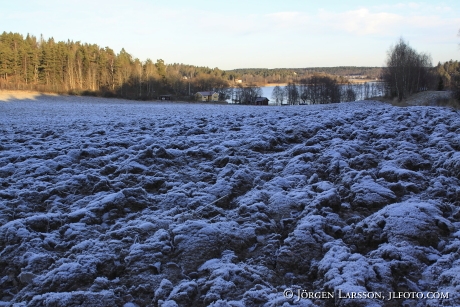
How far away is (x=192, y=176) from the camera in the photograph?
6.34 metres

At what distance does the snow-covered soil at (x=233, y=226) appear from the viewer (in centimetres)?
313

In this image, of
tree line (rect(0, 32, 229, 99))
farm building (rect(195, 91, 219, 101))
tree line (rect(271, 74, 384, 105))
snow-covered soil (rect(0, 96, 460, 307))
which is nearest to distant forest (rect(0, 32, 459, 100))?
tree line (rect(0, 32, 229, 99))

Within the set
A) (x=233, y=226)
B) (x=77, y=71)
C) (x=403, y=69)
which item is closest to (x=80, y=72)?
(x=77, y=71)

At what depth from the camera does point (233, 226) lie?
14.1 ft

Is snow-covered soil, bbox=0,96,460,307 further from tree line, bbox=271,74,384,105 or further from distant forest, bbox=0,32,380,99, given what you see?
tree line, bbox=271,74,384,105

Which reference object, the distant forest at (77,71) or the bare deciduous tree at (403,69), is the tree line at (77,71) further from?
the bare deciduous tree at (403,69)

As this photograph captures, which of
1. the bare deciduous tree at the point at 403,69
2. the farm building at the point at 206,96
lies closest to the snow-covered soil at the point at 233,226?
the bare deciduous tree at the point at 403,69

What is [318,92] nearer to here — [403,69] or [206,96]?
[206,96]

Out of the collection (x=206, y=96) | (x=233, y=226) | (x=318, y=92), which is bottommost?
(x=233, y=226)

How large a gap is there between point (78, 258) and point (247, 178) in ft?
10.6

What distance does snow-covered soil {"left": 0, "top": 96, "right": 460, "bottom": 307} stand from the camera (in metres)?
3.13

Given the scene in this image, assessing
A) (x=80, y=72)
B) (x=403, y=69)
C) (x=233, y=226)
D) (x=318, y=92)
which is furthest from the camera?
(x=318, y=92)

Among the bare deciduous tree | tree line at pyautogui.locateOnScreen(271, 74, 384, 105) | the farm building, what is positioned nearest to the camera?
the bare deciduous tree

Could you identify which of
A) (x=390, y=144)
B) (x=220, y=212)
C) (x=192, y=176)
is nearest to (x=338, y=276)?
(x=220, y=212)
